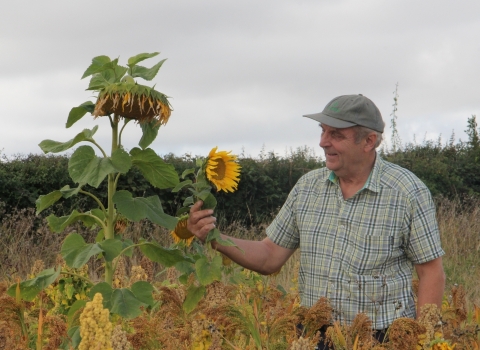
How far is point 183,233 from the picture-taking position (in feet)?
9.93

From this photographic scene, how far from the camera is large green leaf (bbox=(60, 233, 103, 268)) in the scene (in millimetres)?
2516

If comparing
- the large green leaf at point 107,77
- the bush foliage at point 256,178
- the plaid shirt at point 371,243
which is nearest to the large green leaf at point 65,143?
the large green leaf at point 107,77

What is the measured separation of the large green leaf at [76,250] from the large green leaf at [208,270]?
0.39 meters

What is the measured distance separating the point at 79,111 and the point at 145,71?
284mm

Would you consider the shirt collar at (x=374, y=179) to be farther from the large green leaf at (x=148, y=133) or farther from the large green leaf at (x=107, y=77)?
the large green leaf at (x=107, y=77)

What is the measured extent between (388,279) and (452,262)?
22.1ft

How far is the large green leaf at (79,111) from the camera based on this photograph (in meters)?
2.69

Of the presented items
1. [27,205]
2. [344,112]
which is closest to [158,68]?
[344,112]

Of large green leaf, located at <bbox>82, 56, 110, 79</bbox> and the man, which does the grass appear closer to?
the man

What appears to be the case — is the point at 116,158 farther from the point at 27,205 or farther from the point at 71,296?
the point at 27,205

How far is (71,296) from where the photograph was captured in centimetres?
346

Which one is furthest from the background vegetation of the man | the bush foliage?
the man

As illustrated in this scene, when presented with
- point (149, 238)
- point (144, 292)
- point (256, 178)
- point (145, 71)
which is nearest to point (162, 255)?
point (144, 292)

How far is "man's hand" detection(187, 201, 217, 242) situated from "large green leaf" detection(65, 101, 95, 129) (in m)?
0.53
